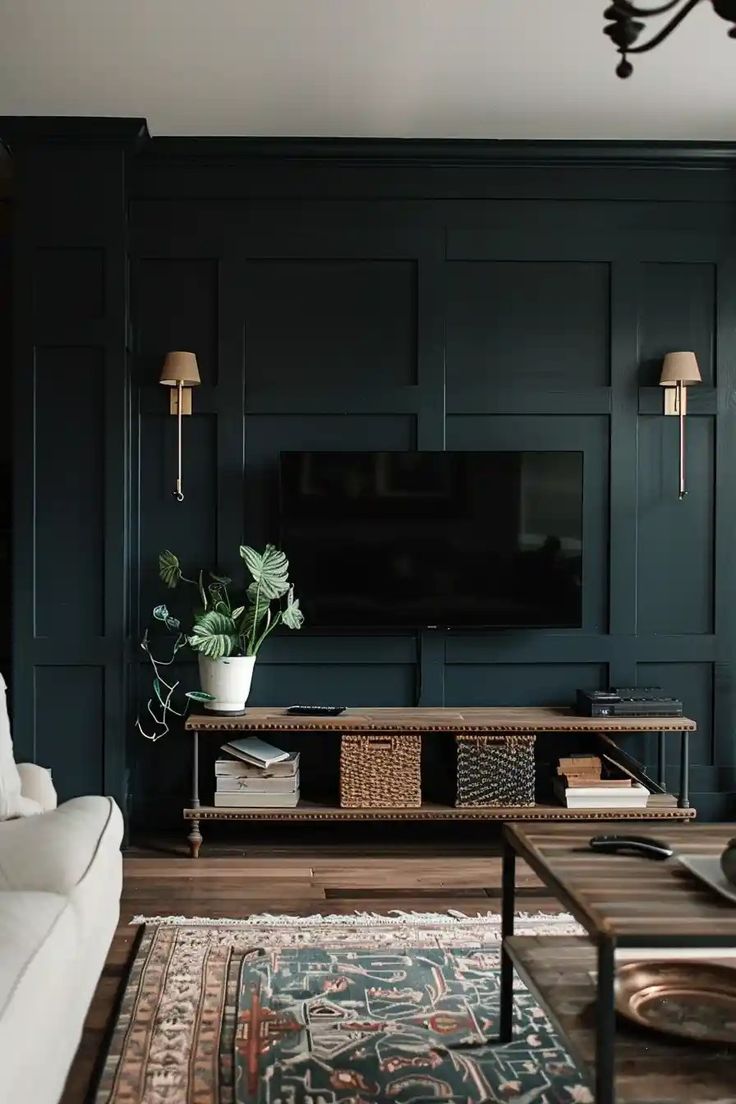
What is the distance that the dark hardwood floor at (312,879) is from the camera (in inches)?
135

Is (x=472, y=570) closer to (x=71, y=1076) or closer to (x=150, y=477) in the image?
(x=150, y=477)

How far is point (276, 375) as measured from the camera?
14.4 ft

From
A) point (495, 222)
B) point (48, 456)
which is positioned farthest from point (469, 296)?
point (48, 456)

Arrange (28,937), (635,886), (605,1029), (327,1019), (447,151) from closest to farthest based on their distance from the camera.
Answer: (605,1029) → (28,937) → (635,886) → (327,1019) → (447,151)

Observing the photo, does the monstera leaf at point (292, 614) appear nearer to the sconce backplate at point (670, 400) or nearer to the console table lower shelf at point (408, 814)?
the console table lower shelf at point (408, 814)

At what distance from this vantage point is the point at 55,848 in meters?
2.36

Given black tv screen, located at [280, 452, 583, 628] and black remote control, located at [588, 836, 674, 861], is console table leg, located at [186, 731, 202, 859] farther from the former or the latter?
black remote control, located at [588, 836, 674, 861]

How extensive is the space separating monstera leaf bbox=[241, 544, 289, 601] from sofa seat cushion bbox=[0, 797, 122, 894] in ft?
4.95

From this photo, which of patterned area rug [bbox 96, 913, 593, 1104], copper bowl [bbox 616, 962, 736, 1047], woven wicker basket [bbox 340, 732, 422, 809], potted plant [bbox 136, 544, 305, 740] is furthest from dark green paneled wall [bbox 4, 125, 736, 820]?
copper bowl [bbox 616, 962, 736, 1047]

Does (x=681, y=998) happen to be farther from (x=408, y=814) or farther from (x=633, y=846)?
(x=408, y=814)

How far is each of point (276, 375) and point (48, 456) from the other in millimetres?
948

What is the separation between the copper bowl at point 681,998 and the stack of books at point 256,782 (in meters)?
1.95

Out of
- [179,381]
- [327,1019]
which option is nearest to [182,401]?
[179,381]

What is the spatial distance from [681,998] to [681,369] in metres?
2.68
